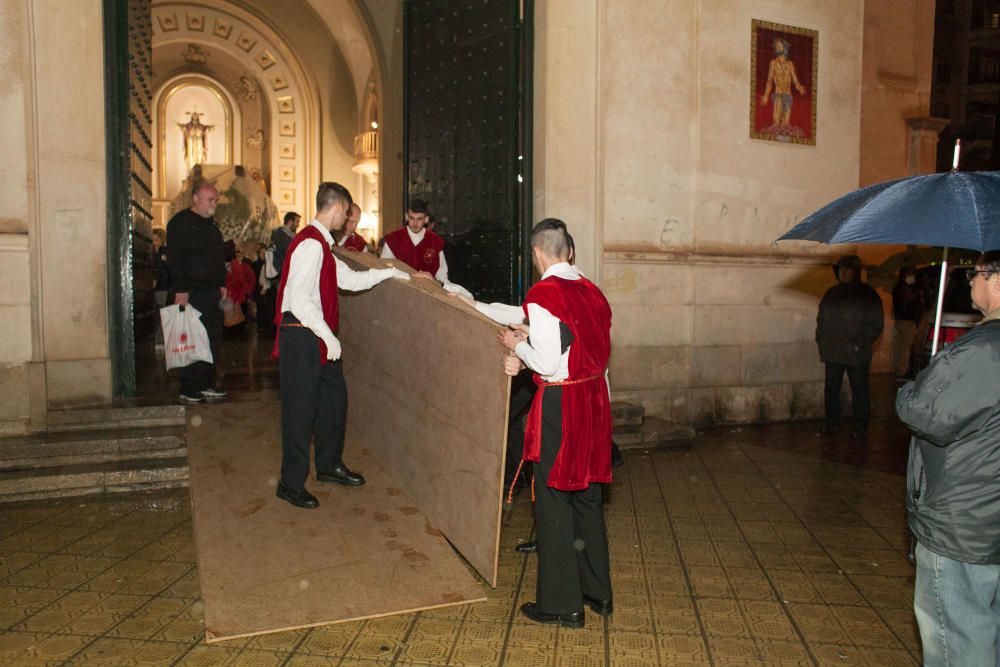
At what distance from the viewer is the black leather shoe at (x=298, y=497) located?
5.05 m

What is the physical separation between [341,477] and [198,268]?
99.4 inches

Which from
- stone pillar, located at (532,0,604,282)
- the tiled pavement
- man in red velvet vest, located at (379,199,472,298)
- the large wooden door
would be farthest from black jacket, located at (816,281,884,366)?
the large wooden door

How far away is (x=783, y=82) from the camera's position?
8734 mm

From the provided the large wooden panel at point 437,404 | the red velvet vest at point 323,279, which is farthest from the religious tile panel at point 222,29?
the red velvet vest at point 323,279

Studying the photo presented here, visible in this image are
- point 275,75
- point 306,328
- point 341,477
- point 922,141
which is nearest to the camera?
point 306,328

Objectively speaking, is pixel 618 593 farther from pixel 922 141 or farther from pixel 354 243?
pixel 922 141

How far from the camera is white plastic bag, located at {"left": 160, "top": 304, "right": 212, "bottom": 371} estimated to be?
680cm

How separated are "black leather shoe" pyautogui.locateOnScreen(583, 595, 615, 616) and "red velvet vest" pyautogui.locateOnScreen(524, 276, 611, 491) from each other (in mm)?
594

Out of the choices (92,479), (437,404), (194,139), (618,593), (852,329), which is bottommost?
(618,593)

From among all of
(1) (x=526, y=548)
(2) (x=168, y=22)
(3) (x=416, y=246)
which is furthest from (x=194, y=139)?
(1) (x=526, y=548)

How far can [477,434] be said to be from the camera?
13.9ft

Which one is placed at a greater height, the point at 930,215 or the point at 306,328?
the point at 930,215

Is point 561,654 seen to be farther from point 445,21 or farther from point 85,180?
point 445,21

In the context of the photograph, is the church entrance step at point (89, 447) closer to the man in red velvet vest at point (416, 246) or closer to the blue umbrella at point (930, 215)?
the man in red velvet vest at point (416, 246)
